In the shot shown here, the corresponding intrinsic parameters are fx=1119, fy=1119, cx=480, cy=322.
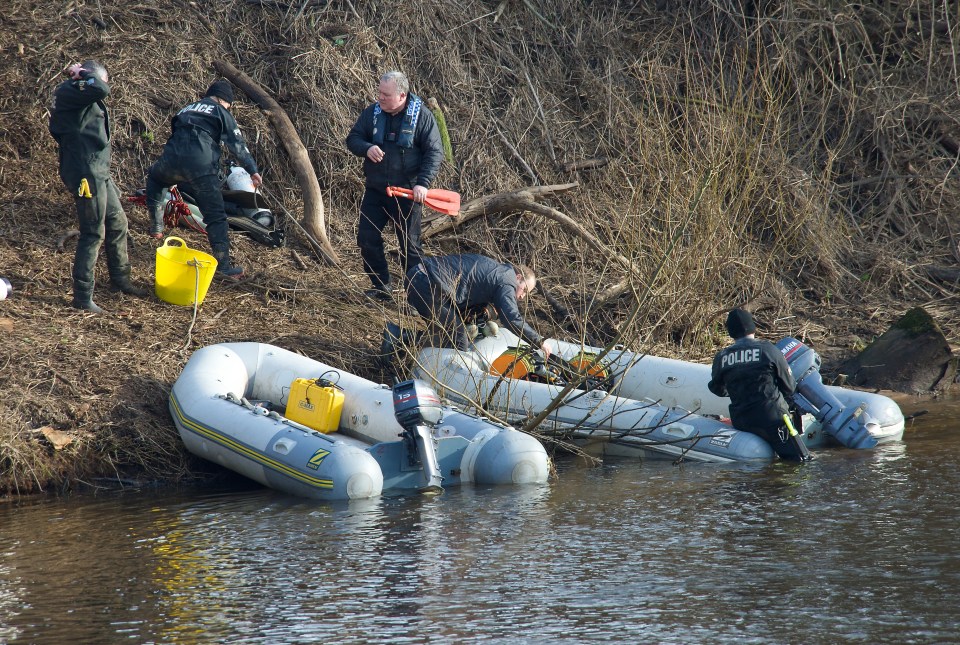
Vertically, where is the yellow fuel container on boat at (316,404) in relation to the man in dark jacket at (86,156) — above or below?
below

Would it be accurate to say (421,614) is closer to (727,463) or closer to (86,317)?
(727,463)

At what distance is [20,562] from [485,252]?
6.50 meters

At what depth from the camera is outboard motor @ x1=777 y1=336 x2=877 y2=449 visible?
6.95 meters

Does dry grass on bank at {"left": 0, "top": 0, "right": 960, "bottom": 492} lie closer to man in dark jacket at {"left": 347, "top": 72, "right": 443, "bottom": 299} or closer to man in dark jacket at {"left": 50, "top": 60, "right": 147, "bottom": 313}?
man in dark jacket at {"left": 50, "top": 60, "right": 147, "bottom": 313}

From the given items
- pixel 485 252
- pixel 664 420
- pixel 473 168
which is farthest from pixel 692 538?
pixel 473 168

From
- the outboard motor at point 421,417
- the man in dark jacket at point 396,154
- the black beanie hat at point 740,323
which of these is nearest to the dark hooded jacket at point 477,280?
the man in dark jacket at point 396,154

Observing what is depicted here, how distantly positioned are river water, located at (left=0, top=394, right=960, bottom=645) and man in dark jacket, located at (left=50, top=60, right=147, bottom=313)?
210cm

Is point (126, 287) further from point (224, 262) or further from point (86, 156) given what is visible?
point (86, 156)

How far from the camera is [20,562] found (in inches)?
199

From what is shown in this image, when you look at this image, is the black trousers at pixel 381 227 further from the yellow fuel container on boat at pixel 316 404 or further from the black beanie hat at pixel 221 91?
the yellow fuel container on boat at pixel 316 404

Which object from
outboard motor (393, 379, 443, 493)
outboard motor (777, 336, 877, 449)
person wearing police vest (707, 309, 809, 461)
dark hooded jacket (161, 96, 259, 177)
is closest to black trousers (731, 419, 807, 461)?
person wearing police vest (707, 309, 809, 461)

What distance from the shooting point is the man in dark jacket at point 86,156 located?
7.44 meters

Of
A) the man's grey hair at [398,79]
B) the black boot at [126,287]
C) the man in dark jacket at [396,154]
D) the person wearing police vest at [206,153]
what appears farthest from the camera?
the person wearing police vest at [206,153]

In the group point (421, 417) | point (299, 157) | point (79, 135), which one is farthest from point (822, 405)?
point (299, 157)
